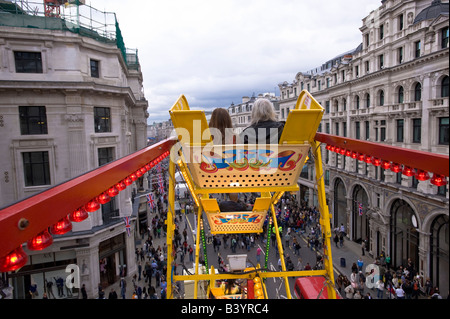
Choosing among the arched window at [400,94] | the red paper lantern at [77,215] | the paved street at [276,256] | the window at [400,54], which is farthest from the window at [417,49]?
the red paper lantern at [77,215]

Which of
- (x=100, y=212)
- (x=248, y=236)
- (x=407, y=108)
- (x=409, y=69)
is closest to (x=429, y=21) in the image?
(x=409, y=69)

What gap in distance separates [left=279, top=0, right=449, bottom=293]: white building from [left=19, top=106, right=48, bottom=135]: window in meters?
23.5

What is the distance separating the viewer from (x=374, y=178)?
910 inches

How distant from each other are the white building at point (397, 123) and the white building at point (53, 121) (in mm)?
20443

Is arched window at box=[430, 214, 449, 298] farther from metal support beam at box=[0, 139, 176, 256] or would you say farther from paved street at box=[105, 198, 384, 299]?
metal support beam at box=[0, 139, 176, 256]

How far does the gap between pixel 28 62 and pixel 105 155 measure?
6.70 metres

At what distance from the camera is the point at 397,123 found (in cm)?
2142

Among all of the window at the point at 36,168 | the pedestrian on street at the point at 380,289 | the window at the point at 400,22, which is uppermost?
the window at the point at 400,22

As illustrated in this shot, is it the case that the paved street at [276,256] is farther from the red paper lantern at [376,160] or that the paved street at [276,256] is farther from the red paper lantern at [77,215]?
the red paper lantern at [77,215]

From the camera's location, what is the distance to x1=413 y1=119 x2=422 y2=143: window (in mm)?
19138

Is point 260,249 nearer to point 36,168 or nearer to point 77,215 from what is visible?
point 36,168

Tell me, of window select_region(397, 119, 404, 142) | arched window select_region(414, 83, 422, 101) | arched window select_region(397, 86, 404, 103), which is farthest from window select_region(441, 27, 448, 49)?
window select_region(397, 119, 404, 142)

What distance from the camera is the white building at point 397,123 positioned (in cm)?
1725

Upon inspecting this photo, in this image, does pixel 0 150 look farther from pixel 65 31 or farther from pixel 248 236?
pixel 248 236
